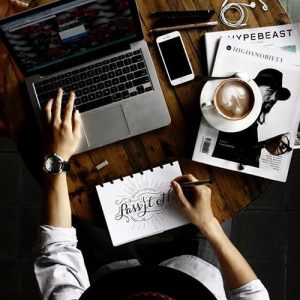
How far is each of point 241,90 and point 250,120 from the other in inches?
3.0

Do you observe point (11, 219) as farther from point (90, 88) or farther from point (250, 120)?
point (250, 120)

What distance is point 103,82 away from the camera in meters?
1.22

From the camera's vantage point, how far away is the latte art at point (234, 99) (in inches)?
45.5

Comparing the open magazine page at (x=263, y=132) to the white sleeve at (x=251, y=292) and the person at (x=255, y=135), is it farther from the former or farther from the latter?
the white sleeve at (x=251, y=292)

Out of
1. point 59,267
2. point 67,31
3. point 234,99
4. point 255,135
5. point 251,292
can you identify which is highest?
point 67,31

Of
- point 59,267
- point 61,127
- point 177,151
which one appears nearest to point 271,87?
point 177,151

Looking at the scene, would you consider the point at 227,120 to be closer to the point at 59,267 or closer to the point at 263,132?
the point at 263,132

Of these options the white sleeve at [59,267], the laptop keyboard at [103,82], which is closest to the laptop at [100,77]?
the laptop keyboard at [103,82]

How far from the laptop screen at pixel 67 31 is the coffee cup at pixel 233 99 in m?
0.25

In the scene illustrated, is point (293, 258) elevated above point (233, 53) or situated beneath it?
situated beneath

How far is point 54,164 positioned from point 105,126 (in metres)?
0.16

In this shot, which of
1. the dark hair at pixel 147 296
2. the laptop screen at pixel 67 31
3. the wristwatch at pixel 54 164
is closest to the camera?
the dark hair at pixel 147 296

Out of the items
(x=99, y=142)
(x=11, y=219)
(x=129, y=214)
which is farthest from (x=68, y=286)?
(x=11, y=219)

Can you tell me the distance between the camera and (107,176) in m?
1.24
